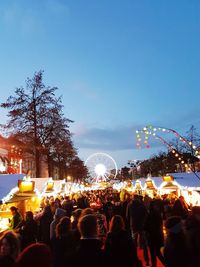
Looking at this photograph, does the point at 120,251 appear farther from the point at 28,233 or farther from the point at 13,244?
the point at 28,233

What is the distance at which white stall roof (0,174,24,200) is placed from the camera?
12.7 metres

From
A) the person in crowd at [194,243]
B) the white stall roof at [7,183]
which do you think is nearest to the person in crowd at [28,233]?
the white stall roof at [7,183]

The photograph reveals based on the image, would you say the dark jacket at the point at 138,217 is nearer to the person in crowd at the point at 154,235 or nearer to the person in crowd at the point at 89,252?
the person in crowd at the point at 154,235

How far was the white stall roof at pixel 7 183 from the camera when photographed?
1267 centimetres

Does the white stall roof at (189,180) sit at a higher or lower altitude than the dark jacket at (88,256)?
higher

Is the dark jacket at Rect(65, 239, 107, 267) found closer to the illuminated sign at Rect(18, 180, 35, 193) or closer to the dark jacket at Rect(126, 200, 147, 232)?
the dark jacket at Rect(126, 200, 147, 232)

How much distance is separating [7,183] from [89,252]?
10.2 metres

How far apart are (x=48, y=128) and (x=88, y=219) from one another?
28078 millimetres

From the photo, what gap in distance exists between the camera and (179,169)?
91.7m

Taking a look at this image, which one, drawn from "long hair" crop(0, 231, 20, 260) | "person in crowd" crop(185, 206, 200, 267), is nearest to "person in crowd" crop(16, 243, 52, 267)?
"long hair" crop(0, 231, 20, 260)

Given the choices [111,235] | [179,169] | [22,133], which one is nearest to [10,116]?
[22,133]

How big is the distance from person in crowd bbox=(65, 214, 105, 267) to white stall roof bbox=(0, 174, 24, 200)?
832 cm

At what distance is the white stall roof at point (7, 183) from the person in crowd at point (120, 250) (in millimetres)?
7704

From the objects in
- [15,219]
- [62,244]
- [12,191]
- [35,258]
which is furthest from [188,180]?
[35,258]
